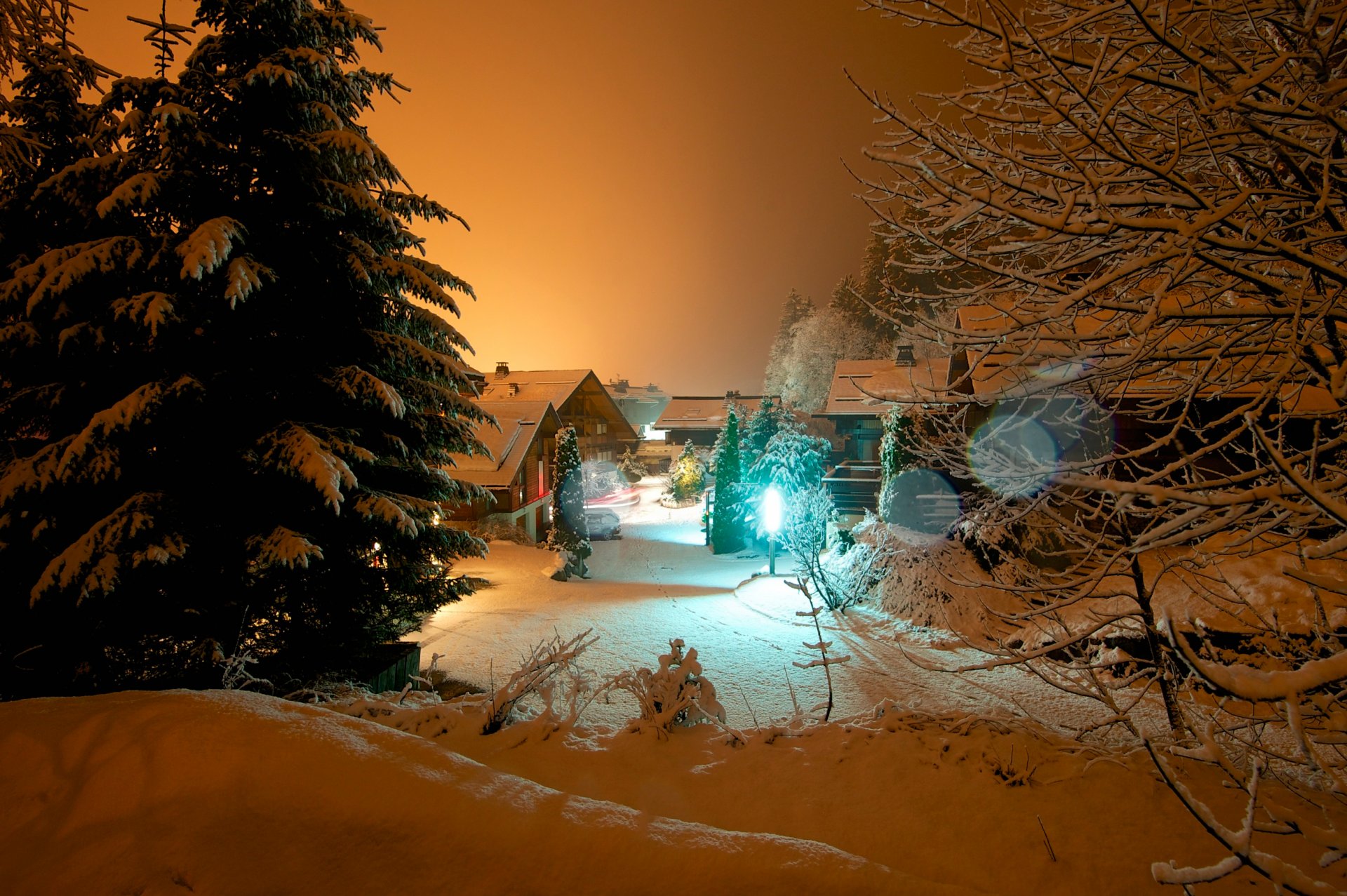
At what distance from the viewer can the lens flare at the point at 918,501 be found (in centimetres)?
1515

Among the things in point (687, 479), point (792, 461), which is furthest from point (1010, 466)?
point (687, 479)

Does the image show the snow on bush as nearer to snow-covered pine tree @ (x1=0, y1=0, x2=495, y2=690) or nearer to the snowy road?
the snowy road

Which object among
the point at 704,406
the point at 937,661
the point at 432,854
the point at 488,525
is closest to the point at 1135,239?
the point at 432,854

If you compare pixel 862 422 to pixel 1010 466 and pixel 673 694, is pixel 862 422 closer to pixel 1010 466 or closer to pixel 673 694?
pixel 673 694

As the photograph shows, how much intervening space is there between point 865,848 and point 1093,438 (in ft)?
38.7

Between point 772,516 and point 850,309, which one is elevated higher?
point 850,309

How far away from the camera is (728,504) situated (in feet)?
71.9

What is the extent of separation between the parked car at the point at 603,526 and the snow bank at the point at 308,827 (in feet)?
67.7

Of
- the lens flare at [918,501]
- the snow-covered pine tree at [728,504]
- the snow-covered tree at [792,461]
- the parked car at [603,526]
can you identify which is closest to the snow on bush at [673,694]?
the lens flare at [918,501]

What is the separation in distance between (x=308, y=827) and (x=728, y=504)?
19866mm

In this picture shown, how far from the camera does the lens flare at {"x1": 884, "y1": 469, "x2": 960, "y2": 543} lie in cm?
1515

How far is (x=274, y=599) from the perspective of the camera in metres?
6.18

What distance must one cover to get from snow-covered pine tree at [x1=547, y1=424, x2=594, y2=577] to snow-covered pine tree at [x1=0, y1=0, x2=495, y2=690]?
11.0 m

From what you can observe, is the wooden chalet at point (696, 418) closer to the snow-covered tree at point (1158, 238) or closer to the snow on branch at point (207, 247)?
the snow on branch at point (207, 247)
